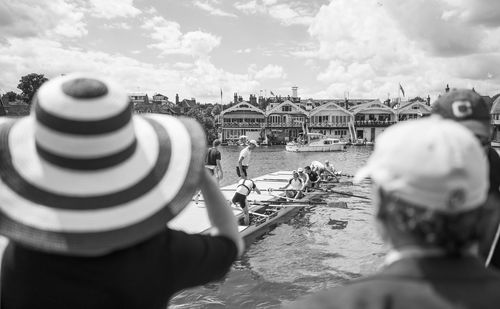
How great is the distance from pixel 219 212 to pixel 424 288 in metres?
0.89

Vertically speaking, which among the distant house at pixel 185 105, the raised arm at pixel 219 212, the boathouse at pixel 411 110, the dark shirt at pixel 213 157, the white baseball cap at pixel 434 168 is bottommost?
the dark shirt at pixel 213 157

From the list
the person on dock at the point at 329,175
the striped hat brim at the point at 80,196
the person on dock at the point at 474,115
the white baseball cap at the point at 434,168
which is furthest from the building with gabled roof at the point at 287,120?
the white baseball cap at the point at 434,168

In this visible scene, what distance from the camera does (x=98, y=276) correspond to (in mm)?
1356

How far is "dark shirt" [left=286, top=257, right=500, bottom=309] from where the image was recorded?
108cm

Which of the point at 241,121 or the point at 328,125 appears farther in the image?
the point at 328,125

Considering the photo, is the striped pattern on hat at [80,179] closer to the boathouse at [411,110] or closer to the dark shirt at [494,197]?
the dark shirt at [494,197]

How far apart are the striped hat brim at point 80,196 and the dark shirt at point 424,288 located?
604 mm

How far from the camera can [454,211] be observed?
1108 mm

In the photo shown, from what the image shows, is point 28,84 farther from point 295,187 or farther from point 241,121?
point 295,187

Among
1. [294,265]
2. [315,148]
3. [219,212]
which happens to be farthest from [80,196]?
[315,148]

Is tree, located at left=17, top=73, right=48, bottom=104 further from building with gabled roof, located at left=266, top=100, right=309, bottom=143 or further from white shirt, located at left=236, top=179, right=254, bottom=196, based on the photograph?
white shirt, located at left=236, top=179, right=254, bottom=196

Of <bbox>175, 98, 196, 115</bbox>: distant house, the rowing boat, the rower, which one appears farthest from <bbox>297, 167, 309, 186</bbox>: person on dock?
<bbox>175, 98, 196, 115</bbox>: distant house

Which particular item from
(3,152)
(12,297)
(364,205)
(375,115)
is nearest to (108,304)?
(12,297)

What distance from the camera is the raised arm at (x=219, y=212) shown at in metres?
1.73
